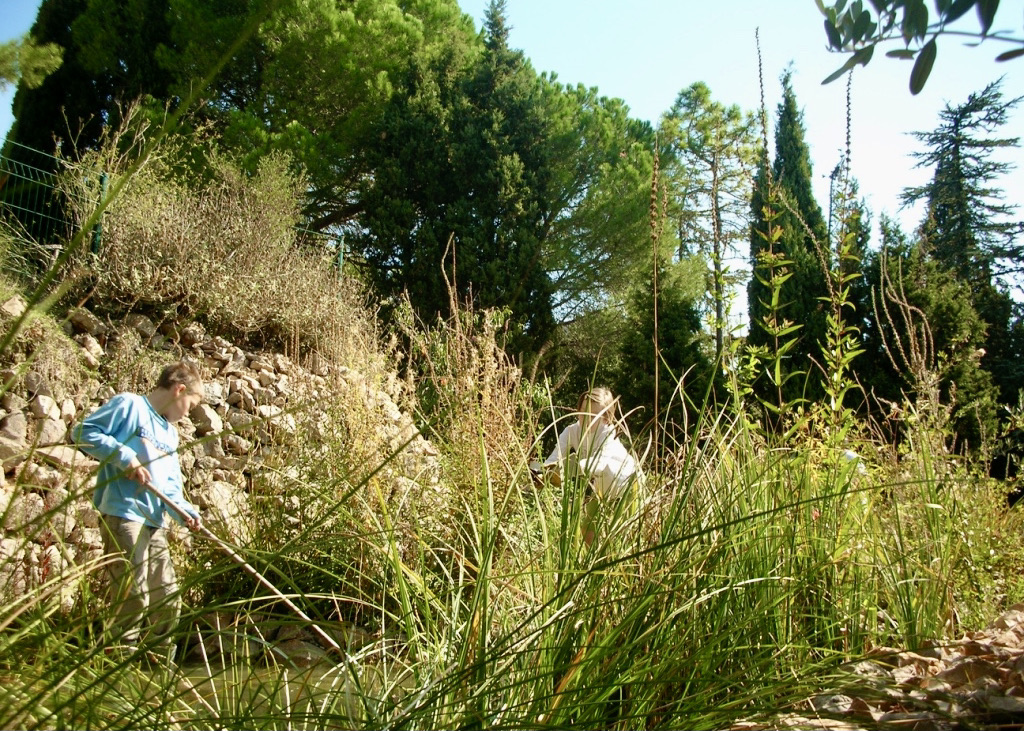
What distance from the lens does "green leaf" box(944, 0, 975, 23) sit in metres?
1.39

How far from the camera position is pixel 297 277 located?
868 centimetres

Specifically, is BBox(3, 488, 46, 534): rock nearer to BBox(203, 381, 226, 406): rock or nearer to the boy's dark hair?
the boy's dark hair

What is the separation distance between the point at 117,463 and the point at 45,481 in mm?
2853

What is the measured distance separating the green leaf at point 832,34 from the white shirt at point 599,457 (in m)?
1.05

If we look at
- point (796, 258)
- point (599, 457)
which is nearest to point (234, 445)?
point (599, 457)

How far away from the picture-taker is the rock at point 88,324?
7094 mm

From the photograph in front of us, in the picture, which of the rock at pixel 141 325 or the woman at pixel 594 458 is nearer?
the woman at pixel 594 458

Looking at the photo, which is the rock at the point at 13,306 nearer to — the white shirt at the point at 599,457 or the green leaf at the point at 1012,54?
the white shirt at the point at 599,457

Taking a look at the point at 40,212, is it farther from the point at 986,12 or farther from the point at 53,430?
the point at 986,12

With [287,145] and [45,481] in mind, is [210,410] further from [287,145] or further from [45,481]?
[287,145]

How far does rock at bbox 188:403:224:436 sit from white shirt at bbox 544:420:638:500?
4916 millimetres

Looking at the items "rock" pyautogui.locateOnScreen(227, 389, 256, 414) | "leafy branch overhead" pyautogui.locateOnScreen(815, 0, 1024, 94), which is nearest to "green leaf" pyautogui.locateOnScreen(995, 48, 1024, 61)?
"leafy branch overhead" pyautogui.locateOnScreen(815, 0, 1024, 94)

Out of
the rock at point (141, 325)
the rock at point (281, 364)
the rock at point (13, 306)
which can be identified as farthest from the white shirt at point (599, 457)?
the rock at point (141, 325)

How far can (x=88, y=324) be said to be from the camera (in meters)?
7.16
